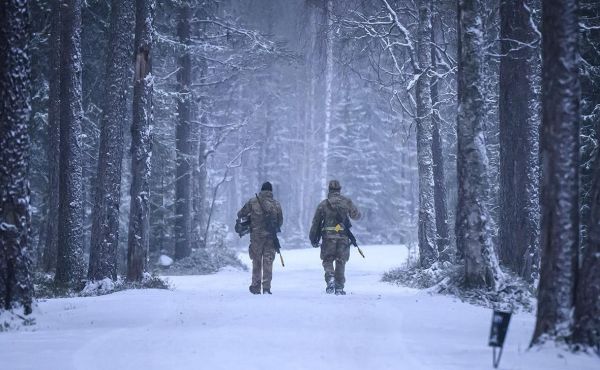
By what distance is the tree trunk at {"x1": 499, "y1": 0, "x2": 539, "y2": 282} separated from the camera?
1128cm

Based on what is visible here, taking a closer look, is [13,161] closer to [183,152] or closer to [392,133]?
[392,133]

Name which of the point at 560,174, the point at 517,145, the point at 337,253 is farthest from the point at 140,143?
the point at 560,174

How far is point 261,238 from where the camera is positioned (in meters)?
12.1

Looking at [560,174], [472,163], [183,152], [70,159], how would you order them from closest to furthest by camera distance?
[560,174], [472,163], [70,159], [183,152]

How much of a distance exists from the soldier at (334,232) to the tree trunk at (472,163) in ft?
10.9

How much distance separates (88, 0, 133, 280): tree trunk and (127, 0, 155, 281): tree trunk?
333 millimetres

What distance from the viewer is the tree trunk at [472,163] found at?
883 cm

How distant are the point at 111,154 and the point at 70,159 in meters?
1.46

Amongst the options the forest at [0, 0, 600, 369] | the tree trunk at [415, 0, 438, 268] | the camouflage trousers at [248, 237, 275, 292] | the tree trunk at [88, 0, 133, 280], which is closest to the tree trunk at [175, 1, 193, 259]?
the forest at [0, 0, 600, 369]

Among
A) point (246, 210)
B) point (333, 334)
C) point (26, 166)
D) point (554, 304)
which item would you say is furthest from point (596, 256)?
point (246, 210)

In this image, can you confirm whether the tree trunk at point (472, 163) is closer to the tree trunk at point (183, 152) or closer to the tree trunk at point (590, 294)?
the tree trunk at point (590, 294)

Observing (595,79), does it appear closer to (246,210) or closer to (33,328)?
(246,210)

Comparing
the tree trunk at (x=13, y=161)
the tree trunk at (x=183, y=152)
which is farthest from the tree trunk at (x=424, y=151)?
the tree trunk at (x=13, y=161)

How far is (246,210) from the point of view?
1220 cm
